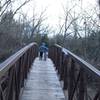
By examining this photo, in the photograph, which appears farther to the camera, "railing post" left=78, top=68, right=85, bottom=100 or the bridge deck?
the bridge deck

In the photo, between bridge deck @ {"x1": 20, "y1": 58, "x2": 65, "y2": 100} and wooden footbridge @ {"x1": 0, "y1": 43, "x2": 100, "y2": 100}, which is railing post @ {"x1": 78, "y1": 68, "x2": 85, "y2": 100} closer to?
wooden footbridge @ {"x1": 0, "y1": 43, "x2": 100, "y2": 100}

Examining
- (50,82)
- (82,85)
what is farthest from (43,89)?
(82,85)

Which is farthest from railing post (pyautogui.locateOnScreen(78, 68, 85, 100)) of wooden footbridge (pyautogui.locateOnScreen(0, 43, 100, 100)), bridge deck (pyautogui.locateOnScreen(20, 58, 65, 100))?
bridge deck (pyautogui.locateOnScreen(20, 58, 65, 100))

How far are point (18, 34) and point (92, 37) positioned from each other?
1796 centimetres

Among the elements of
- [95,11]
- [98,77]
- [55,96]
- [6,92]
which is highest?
[95,11]

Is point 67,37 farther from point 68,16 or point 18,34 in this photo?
point 18,34

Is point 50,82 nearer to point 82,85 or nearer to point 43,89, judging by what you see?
point 43,89

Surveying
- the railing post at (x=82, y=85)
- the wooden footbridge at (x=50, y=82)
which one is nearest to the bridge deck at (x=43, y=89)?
the wooden footbridge at (x=50, y=82)

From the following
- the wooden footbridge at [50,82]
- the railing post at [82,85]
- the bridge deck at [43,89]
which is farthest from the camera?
the bridge deck at [43,89]

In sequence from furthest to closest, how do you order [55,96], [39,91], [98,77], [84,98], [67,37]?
1. [67,37]
2. [39,91]
3. [55,96]
4. [84,98]
5. [98,77]

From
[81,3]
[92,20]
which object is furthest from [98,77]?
[81,3]

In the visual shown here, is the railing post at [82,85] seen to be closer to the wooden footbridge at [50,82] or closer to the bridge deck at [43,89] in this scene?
the wooden footbridge at [50,82]

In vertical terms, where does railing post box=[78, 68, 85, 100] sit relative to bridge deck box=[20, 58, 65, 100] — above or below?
above

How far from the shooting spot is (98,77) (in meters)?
3.71
